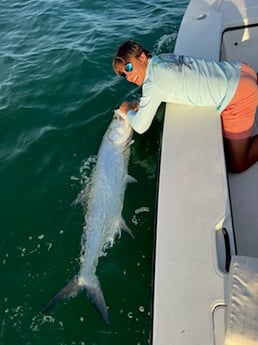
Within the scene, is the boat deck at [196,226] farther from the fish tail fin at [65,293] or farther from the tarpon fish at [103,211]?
the fish tail fin at [65,293]

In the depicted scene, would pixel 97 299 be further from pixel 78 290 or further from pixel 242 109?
pixel 242 109

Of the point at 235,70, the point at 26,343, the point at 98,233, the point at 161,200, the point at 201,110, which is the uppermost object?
the point at 235,70

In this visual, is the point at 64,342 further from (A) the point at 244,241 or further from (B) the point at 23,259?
(A) the point at 244,241

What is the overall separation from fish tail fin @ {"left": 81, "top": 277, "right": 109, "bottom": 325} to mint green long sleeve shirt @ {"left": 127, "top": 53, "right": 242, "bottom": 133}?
1680 mm

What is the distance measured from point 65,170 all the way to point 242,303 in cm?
306

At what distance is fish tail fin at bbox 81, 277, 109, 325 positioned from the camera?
3533mm

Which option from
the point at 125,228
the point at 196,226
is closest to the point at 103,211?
the point at 125,228

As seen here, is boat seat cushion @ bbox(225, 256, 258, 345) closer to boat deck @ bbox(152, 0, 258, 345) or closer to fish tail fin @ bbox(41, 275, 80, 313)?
boat deck @ bbox(152, 0, 258, 345)

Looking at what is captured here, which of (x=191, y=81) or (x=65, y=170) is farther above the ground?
(x=191, y=81)

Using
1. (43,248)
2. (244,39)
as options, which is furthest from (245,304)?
(244,39)

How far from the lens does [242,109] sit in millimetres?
3717

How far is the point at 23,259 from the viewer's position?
4090 millimetres

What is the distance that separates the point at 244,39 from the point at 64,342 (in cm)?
396

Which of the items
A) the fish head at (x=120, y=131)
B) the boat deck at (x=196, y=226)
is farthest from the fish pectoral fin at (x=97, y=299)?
the fish head at (x=120, y=131)
